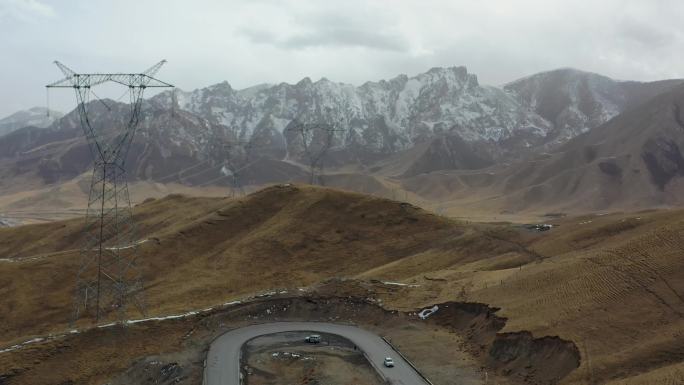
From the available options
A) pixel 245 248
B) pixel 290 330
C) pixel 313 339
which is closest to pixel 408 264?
pixel 245 248

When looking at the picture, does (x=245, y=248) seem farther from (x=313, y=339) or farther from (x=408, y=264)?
(x=313, y=339)

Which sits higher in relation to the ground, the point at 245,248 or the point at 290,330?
the point at 245,248

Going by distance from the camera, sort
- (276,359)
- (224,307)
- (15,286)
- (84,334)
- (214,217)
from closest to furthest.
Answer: (276,359) → (84,334) → (224,307) → (15,286) → (214,217)

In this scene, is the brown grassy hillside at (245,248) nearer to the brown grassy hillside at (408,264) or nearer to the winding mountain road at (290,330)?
the brown grassy hillside at (408,264)

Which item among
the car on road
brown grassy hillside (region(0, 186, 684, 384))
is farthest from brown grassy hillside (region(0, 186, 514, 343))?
the car on road

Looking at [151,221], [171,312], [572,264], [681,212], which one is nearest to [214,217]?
[151,221]

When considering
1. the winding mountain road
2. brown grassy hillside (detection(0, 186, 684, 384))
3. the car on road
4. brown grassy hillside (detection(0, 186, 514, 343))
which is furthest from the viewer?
brown grassy hillside (detection(0, 186, 514, 343))

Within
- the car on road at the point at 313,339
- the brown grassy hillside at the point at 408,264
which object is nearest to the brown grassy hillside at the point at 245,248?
the brown grassy hillside at the point at 408,264

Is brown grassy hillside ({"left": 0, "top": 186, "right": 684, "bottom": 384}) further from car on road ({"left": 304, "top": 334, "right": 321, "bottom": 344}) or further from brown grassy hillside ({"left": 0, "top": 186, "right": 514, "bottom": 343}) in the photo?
car on road ({"left": 304, "top": 334, "right": 321, "bottom": 344})

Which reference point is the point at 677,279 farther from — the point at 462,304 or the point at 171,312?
the point at 171,312
